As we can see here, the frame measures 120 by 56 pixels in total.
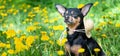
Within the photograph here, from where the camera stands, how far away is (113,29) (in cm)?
577

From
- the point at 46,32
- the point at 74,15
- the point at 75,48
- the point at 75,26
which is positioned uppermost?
the point at 74,15

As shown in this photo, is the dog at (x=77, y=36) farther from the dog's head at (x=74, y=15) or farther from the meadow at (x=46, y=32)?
the meadow at (x=46, y=32)

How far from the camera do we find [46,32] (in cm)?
574

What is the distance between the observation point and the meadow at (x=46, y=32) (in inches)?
189

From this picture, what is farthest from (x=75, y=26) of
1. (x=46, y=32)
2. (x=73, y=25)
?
(x=46, y=32)

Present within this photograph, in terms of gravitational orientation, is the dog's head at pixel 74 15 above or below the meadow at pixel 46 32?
above

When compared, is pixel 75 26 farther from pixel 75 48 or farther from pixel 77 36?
pixel 75 48

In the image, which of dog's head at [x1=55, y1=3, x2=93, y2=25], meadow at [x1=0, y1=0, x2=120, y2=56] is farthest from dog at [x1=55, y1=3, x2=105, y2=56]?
meadow at [x1=0, y1=0, x2=120, y2=56]

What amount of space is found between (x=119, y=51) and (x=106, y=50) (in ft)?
0.85

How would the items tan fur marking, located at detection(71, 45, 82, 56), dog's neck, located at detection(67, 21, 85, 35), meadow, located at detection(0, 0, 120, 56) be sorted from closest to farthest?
tan fur marking, located at detection(71, 45, 82, 56)
dog's neck, located at detection(67, 21, 85, 35)
meadow, located at detection(0, 0, 120, 56)

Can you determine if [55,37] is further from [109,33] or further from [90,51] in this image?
[90,51]

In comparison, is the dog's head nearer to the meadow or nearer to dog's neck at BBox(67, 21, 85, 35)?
dog's neck at BBox(67, 21, 85, 35)

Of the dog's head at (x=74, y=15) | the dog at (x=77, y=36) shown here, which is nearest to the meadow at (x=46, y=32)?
the dog at (x=77, y=36)

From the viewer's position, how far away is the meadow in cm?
479
